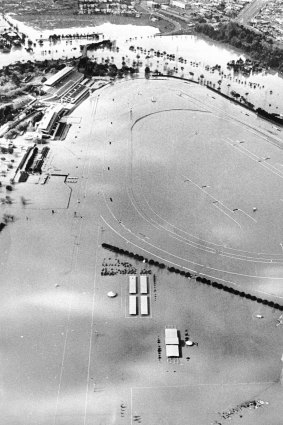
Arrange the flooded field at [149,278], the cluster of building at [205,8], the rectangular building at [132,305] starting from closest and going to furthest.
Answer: the flooded field at [149,278]
the rectangular building at [132,305]
the cluster of building at [205,8]

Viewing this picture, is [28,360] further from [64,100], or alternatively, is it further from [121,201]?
[64,100]

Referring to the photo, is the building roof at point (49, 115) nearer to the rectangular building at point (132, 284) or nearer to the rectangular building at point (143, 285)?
the rectangular building at point (132, 284)

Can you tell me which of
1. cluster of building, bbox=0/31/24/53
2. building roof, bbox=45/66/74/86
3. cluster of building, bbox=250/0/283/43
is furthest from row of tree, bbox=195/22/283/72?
cluster of building, bbox=0/31/24/53

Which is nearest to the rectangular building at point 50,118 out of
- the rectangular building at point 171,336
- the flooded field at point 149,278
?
the flooded field at point 149,278

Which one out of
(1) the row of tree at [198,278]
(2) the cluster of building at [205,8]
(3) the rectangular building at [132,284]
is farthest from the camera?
(2) the cluster of building at [205,8]

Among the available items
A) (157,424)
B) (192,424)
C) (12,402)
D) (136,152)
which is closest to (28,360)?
(12,402)
